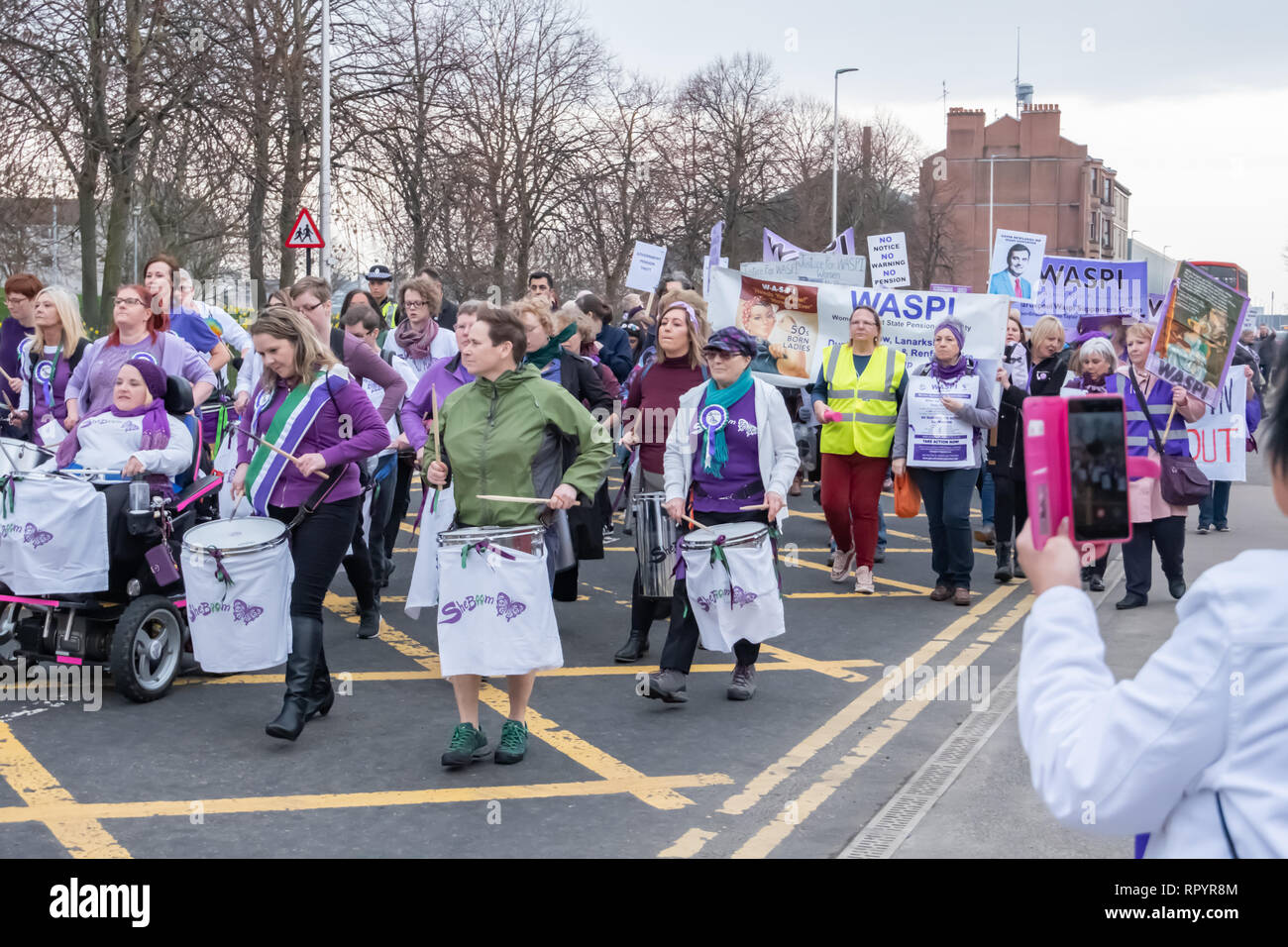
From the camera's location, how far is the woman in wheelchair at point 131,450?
255 inches

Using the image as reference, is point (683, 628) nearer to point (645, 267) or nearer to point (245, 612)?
point (245, 612)

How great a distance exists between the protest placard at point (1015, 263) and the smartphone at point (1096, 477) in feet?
49.8

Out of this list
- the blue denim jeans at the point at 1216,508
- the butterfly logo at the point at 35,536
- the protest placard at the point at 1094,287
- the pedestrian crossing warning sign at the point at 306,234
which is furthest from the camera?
the pedestrian crossing warning sign at the point at 306,234

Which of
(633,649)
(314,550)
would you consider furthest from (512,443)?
(633,649)

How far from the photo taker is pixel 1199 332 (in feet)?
26.4

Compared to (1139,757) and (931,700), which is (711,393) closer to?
(931,700)

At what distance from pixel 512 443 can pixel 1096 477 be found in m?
3.91

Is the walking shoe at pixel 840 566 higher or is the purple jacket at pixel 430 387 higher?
the purple jacket at pixel 430 387

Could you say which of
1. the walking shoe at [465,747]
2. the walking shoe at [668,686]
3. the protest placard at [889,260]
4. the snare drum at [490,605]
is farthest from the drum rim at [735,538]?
the protest placard at [889,260]

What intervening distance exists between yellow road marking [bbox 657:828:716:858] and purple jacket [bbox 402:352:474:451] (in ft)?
9.51

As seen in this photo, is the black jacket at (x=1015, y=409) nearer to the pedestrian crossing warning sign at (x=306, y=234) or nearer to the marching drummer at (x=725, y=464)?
the marching drummer at (x=725, y=464)

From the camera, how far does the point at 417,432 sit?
269 inches
